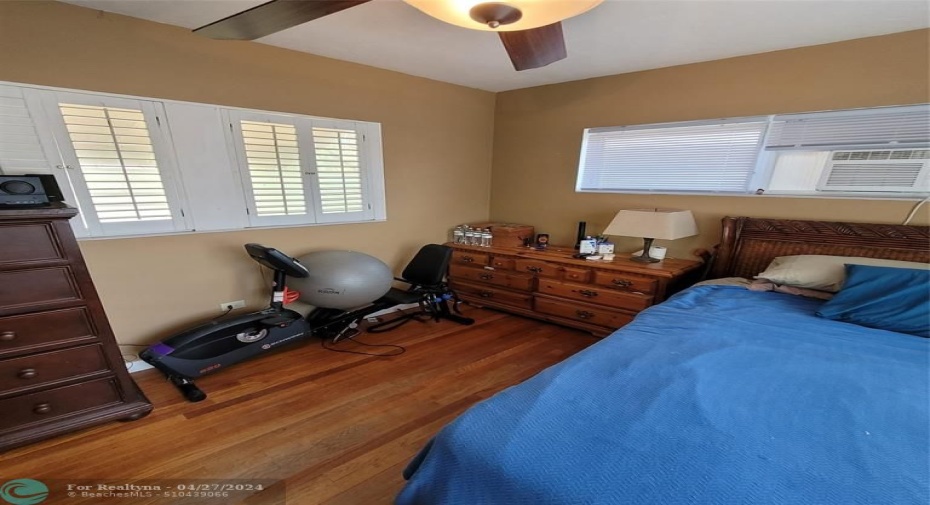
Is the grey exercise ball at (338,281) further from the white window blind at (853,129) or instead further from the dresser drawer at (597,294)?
the white window blind at (853,129)

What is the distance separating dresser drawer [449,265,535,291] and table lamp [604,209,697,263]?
84cm

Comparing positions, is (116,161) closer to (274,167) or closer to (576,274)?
(274,167)

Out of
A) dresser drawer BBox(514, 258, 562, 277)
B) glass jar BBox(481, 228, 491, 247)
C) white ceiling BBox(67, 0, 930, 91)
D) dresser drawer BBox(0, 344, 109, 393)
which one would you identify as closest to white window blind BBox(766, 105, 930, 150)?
white ceiling BBox(67, 0, 930, 91)

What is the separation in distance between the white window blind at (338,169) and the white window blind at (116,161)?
1001 mm

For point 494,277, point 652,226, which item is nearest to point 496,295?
point 494,277

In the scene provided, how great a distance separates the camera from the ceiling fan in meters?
1.12

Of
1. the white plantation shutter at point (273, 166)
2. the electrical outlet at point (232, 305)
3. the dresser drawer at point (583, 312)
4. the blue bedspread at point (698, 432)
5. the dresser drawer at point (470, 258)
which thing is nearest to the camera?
the blue bedspread at point (698, 432)

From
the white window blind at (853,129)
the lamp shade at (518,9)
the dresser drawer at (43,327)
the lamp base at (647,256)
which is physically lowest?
the dresser drawer at (43,327)

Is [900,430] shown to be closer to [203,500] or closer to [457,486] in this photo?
[457,486]

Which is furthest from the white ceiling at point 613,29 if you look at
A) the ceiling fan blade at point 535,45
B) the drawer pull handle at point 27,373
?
the drawer pull handle at point 27,373

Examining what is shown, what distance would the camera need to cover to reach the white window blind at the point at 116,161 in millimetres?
1923

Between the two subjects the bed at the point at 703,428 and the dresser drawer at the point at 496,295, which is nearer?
the bed at the point at 703,428

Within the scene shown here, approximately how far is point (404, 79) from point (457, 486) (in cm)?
314

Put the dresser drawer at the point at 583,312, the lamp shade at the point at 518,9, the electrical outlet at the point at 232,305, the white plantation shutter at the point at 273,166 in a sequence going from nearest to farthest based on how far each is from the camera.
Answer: the lamp shade at the point at 518,9, the white plantation shutter at the point at 273,166, the electrical outlet at the point at 232,305, the dresser drawer at the point at 583,312
